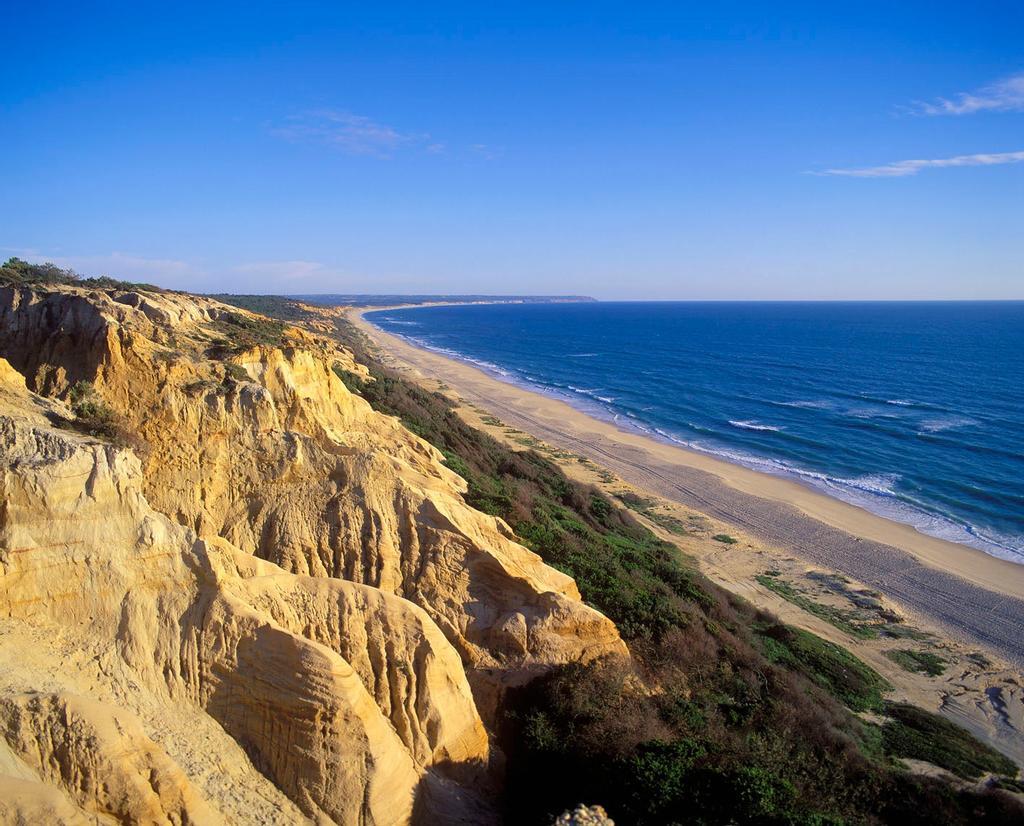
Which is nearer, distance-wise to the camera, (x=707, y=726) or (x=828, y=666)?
(x=707, y=726)

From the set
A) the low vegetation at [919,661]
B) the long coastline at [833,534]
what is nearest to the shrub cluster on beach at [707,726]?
the low vegetation at [919,661]

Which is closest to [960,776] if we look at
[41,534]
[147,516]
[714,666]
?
[714,666]

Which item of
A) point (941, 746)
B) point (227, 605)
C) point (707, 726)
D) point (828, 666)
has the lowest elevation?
point (941, 746)

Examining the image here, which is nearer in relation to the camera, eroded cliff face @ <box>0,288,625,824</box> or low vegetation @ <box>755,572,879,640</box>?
eroded cliff face @ <box>0,288,625,824</box>

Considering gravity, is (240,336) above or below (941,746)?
above

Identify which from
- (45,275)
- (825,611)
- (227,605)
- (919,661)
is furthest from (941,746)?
(45,275)

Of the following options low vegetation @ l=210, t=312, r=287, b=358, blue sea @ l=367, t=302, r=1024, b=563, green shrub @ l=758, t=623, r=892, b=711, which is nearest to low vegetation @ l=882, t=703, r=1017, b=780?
green shrub @ l=758, t=623, r=892, b=711

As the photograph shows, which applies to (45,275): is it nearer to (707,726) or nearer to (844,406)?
(707,726)

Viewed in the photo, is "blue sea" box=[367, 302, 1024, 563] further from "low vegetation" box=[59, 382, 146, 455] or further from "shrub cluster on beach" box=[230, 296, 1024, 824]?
"low vegetation" box=[59, 382, 146, 455]

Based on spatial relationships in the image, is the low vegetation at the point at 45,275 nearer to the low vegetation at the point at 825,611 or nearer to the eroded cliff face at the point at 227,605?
the eroded cliff face at the point at 227,605
